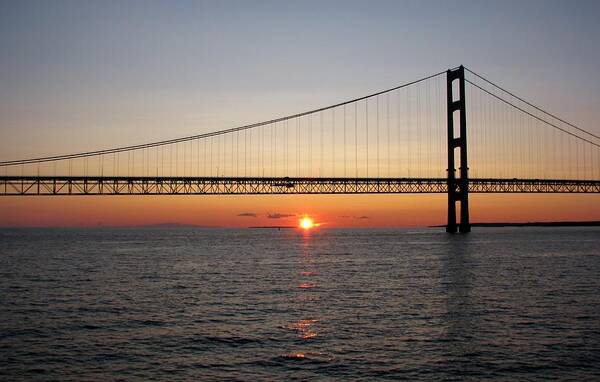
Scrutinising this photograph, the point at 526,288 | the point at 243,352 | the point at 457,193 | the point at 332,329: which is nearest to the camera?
the point at 243,352

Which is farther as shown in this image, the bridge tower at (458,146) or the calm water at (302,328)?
the bridge tower at (458,146)

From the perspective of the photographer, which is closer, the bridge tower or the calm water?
the calm water

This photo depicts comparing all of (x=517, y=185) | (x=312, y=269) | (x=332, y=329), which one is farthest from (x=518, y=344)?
(x=517, y=185)

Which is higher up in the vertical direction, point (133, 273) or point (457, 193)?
point (457, 193)

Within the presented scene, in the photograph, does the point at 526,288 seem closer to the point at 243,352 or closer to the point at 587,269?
the point at 587,269

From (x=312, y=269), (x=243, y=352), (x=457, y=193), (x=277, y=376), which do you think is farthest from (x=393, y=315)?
(x=457, y=193)

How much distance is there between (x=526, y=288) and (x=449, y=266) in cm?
1405

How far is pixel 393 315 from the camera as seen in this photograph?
22234mm

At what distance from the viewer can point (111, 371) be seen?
48.6 feet

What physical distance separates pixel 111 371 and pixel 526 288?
21.3 meters

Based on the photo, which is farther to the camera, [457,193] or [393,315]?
[457,193]

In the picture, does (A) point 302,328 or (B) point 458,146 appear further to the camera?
(B) point 458,146

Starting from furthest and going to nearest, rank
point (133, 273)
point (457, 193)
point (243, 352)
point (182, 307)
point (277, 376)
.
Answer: point (457, 193) → point (133, 273) → point (182, 307) → point (243, 352) → point (277, 376)

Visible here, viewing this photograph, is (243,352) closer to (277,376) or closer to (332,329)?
(277,376)
